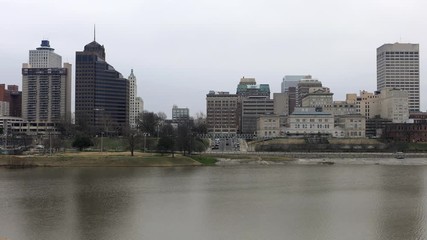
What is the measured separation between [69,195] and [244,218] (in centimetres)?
1792

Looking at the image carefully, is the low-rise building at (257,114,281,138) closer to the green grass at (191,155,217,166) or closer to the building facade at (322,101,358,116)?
the building facade at (322,101,358,116)

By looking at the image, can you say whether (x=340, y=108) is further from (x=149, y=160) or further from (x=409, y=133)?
(x=149, y=160)

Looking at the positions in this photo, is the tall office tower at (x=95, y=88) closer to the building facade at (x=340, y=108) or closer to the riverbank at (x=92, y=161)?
the building facade at (x=340, y=108)

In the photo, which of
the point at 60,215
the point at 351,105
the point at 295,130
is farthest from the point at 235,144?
the point at 60,215

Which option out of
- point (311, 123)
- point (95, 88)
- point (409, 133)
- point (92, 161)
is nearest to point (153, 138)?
point (92, 161)

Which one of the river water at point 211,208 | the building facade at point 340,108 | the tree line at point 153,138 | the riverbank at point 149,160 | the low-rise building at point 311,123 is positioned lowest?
the river water at point 211,208

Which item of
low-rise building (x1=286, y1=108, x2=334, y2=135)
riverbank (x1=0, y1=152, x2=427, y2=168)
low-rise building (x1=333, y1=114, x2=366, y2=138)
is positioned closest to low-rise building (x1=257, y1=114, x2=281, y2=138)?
low-rise building (x1=286, y1=108, x2=334, y2=135)

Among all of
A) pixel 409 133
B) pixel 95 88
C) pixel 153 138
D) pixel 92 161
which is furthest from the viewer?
pixel 95 88

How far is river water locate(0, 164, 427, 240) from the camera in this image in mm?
27594

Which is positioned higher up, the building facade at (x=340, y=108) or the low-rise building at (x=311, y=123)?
the building facade at (x=340, y=108)

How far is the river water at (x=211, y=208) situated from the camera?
27.6 m

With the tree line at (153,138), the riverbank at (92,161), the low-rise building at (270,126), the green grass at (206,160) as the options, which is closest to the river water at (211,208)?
the riverbank at (92,161)

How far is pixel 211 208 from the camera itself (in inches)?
1401

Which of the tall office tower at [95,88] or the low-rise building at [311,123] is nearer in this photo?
the low-rise building at [311,123]
